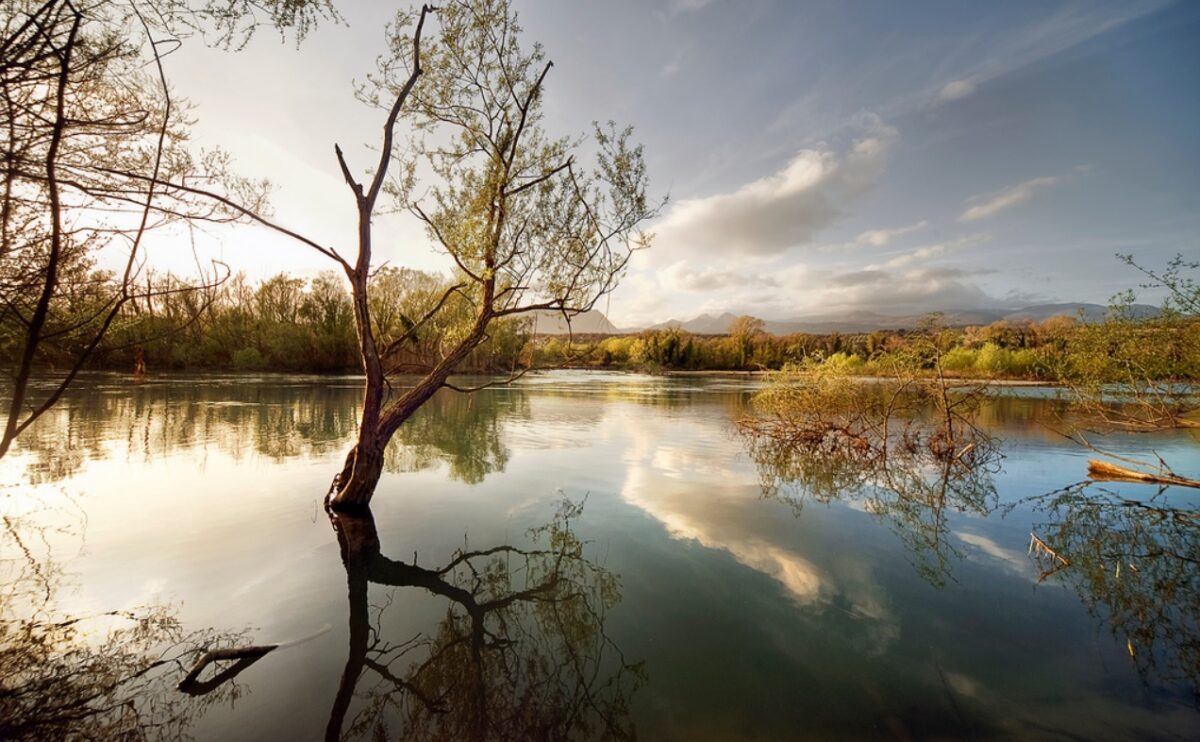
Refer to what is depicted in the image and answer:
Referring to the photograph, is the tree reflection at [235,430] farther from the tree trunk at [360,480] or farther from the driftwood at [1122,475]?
the driftwood at [1122,475]

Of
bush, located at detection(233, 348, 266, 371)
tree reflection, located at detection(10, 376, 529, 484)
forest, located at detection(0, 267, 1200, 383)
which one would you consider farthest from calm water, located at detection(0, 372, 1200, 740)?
bush, located at detection(233, 348, 266, 371)

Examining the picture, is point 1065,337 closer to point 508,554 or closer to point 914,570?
point 914,570

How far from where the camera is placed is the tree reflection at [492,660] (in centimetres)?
366

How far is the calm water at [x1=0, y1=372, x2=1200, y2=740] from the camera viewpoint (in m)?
3.87

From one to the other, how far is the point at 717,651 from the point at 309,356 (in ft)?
192

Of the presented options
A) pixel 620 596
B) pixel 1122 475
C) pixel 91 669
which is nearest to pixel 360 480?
pixel 91 669

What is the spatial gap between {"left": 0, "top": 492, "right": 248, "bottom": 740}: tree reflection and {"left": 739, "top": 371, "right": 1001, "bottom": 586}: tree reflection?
28.1 ft

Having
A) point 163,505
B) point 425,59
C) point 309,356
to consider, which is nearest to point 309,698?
point 163,505

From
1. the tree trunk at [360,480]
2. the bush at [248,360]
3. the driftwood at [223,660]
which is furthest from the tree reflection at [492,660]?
the bush at [248,360]

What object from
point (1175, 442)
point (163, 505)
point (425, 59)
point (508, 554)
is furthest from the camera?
point (1175, 442)

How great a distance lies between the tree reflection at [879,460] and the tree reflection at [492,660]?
5.06 m

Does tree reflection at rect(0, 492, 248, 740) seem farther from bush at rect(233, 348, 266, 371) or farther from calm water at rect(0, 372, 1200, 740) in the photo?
bush at rect(233, 348, 266, 371)

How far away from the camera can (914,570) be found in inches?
269

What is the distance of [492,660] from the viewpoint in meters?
4.48
